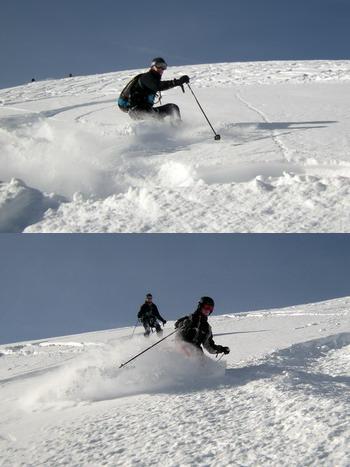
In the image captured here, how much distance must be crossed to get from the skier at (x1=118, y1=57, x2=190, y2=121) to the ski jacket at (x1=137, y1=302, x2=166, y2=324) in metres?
3.72

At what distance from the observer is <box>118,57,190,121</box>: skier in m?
7.72

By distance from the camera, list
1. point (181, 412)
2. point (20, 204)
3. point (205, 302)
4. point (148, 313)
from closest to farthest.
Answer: point (181, 412), point (205, 302), point (20, 204), point (148, 313)

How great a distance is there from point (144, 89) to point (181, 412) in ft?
19.0

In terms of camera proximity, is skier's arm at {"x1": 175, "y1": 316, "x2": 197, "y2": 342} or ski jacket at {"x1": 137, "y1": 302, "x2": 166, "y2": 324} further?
ski jacket at {"x1": 137, "y1": 302, "x2": 166, "y2": 324}

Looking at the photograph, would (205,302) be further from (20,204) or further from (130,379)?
(20,204)

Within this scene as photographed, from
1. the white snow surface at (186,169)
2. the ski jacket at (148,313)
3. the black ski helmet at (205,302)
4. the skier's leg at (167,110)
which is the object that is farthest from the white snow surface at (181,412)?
the skier's leg at (167,110)

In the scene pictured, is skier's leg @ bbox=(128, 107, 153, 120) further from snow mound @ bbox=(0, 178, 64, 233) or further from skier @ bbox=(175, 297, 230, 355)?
skier @ bbox=(175, 297, 230, 355)

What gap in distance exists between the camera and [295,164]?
5926 mm

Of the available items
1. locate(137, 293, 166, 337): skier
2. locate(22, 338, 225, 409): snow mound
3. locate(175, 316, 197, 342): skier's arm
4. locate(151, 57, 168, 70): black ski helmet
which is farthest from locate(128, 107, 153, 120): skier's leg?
locate(22, 338, 225, 409): snow mound

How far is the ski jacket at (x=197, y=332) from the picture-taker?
495cm

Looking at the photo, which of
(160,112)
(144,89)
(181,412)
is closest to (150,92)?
(144,89)

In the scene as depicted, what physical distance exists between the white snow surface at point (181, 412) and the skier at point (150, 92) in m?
3.97

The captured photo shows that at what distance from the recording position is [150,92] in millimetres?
7832

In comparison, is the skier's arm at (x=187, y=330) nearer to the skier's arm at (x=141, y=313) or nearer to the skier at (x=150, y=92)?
the skier at (x=150, y=92)
